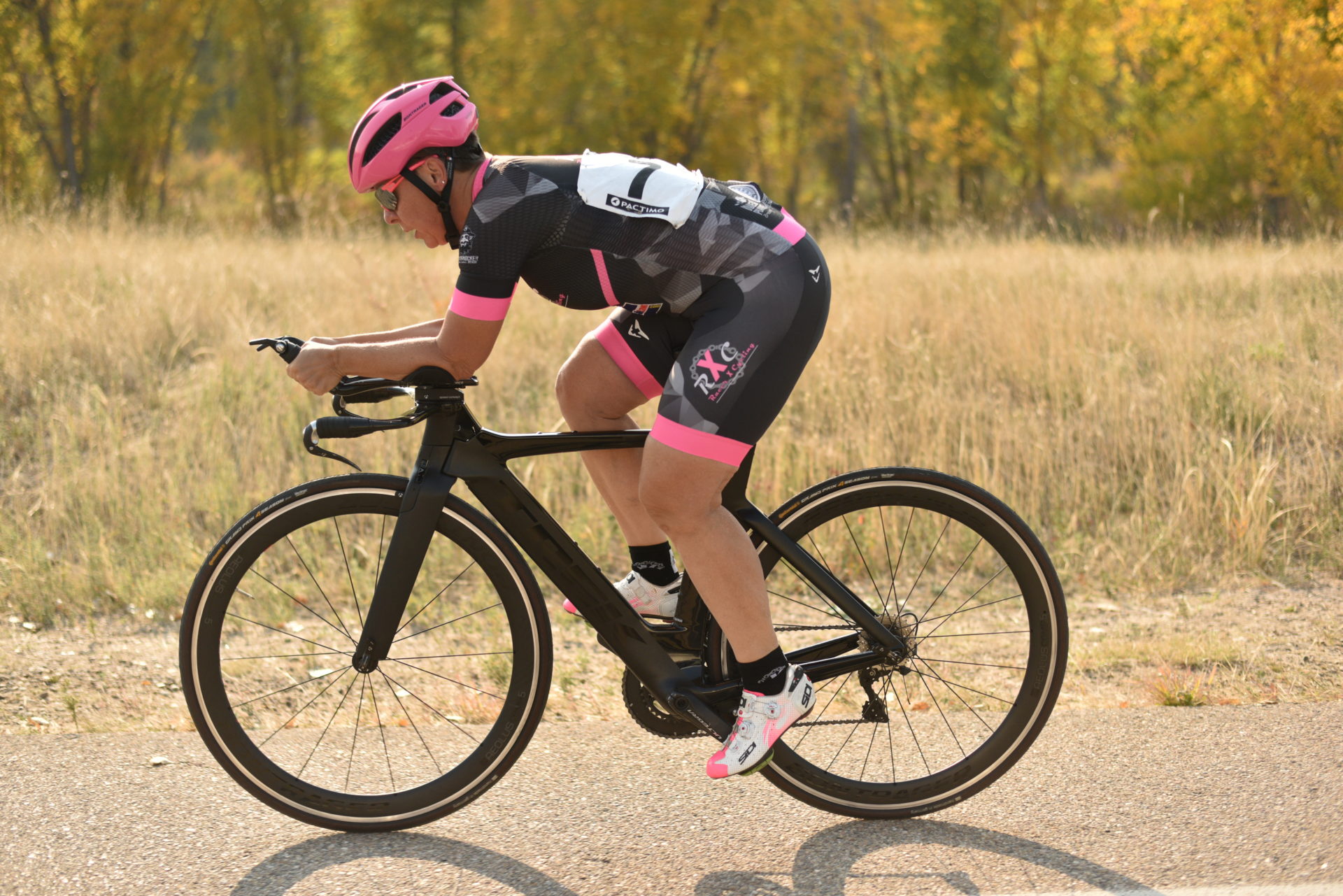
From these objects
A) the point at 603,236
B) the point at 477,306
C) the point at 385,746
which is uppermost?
the point at 603,236

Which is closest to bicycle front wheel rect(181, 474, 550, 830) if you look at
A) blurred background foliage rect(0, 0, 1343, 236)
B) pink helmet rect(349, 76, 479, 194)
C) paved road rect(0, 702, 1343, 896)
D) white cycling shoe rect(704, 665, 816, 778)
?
paved road rect(0, 702, 1343, 896)

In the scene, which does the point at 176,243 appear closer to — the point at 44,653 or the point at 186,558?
the point at 186,558

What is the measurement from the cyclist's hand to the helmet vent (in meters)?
0.48

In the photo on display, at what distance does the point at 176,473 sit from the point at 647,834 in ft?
13.6

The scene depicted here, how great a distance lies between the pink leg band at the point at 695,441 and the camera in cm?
288

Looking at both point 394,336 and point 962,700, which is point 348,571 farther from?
point 962,700

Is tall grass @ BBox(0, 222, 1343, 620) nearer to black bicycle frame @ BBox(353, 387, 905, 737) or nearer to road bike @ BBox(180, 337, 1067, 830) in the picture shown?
road bike @ BBox(180, 337, 1067, 830)

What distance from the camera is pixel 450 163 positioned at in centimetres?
286

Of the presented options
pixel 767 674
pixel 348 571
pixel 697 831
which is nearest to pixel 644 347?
pixel 767 674

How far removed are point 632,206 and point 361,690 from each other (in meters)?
1.92

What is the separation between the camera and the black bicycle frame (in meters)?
3.05

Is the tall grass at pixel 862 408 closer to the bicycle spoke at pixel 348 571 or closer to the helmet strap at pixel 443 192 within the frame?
the bicycle spoke at pixel 348 571

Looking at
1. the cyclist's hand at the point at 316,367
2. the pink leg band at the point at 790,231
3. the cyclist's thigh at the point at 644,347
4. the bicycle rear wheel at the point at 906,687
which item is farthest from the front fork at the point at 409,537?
the pink leg band at the point at 790,231

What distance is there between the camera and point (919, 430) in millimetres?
6414
